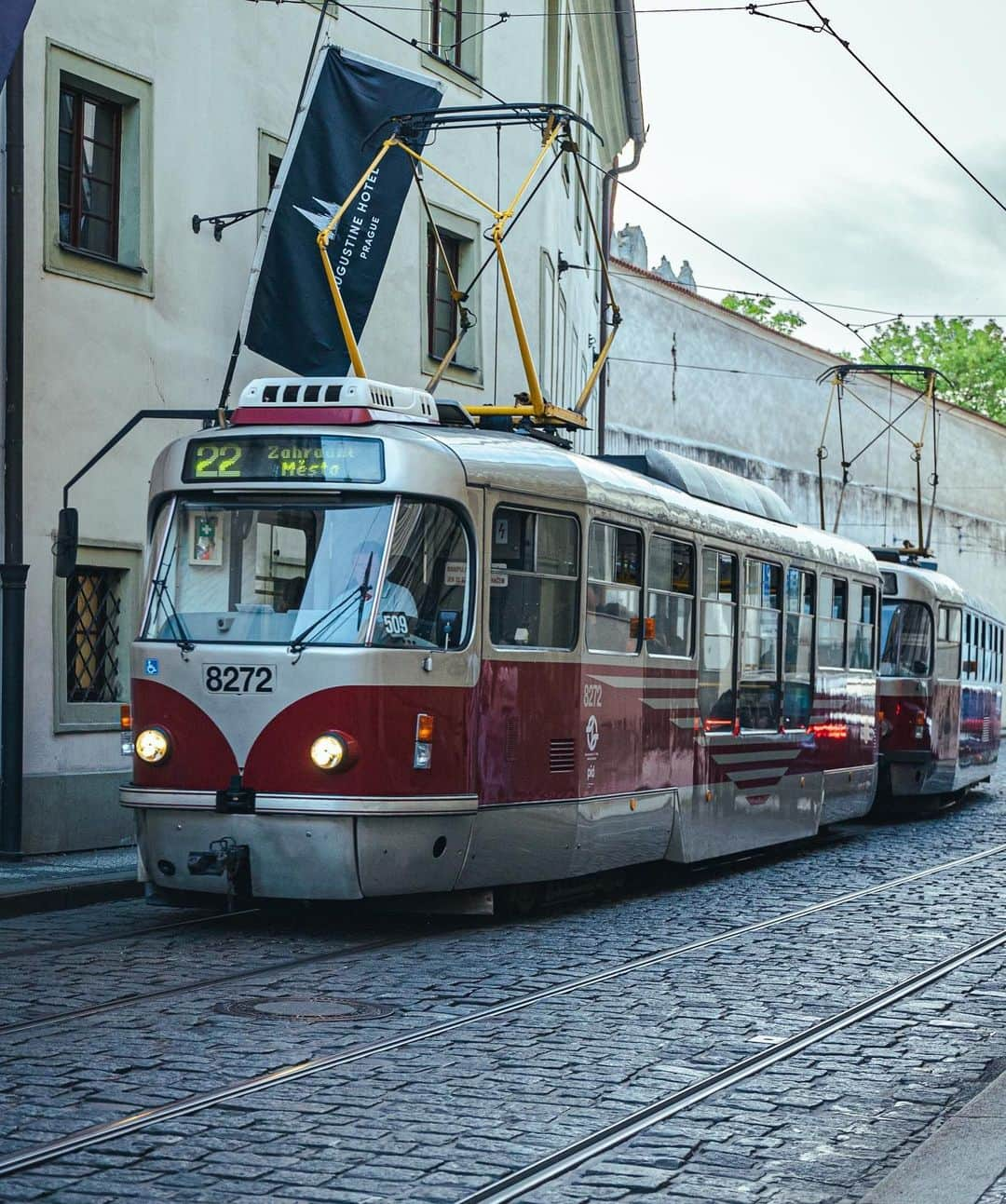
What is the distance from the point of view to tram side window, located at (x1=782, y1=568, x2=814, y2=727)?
53.4ft

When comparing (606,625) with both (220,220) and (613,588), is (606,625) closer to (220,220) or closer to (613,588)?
(613,588)

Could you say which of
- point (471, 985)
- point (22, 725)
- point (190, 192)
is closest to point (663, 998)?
point (471, 985)

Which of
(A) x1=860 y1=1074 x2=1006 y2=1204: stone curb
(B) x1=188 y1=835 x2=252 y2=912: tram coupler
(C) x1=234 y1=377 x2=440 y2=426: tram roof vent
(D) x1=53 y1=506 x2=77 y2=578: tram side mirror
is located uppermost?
(C) x1=234 y1=377 x2=440 y2=426: tram roof vent

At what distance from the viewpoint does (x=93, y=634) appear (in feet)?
53.7

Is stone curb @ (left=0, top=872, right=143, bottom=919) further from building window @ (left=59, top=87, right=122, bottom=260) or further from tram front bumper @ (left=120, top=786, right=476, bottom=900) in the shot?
building window @ (left=59, top=87, right=122, bottom=260)

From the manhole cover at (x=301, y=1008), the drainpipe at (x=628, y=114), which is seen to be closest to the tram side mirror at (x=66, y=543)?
the manhole cover at (x=301, y=1008)

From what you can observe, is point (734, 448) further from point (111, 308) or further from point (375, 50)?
point (111, 308)

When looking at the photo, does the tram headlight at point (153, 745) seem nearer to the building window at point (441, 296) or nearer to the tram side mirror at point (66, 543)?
the tram side mirror at point (66, 543)

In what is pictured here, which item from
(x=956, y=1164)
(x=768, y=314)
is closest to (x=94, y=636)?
(x=956, y=1164)

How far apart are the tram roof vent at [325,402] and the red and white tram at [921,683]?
11945 mm

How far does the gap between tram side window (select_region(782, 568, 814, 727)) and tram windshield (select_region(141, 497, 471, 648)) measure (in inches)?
234

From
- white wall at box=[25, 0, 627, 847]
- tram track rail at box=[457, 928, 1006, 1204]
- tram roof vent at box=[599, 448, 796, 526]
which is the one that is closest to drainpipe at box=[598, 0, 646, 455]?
white wall at box=[25, 0, 627, 847]

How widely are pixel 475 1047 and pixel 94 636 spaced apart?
939 centimetres

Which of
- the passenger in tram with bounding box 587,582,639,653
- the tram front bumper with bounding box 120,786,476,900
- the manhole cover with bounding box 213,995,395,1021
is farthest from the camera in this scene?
the passenger in tram with bounding box 587,582,639,653
